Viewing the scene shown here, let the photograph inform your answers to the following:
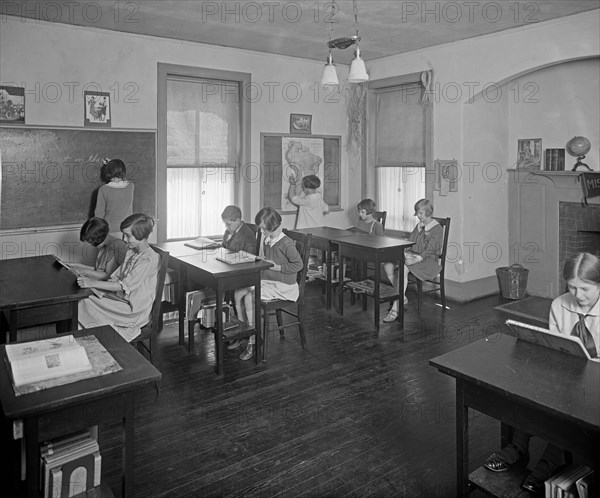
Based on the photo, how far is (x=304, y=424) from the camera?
322 cm

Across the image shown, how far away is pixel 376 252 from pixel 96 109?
3.01m

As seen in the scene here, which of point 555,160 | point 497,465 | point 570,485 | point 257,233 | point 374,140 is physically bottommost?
point 497,465

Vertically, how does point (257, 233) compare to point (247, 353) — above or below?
above

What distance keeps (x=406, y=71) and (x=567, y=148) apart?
6.74 feet

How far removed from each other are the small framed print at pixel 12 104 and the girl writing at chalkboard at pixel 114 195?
33.1 inches

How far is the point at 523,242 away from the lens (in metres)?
6.30

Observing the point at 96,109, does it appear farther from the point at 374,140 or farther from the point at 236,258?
the point at 374,140

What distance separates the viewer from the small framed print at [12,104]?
15.7ft

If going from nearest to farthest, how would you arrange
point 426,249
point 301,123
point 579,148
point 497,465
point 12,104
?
1. point 497,465
2. point 12,104
3. point 426,249
4. point 579,148
5. point 301,123

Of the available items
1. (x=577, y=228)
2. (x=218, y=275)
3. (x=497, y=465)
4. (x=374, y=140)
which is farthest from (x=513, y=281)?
(x=497, y=465)

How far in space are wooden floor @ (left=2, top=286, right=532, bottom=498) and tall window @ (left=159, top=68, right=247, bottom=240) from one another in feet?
5.78

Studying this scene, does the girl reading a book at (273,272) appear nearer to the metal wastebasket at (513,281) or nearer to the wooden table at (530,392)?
the wooden table at (530,392)

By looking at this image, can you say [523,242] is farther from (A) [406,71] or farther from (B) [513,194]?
(A) [406,71]

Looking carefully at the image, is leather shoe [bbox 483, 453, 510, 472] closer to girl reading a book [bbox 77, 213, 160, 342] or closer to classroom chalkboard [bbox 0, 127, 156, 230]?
girl reading a book [bbox 77, 213, 160, 342]
